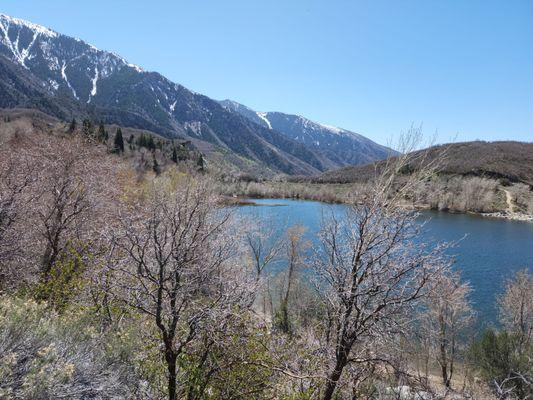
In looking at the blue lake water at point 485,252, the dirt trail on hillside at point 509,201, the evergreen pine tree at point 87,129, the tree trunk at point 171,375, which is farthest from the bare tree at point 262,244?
the dirt trail on hillside at point 509,201

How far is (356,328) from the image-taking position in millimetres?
6191

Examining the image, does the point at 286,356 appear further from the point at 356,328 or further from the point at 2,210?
the point at 2,210

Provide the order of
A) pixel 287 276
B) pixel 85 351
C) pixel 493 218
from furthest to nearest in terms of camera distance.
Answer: pixel 493 218, pixel 287 276, pixel 85 351

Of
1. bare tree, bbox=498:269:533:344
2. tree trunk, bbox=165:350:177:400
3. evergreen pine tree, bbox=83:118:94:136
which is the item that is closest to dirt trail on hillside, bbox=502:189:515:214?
bare tree, bbox=498:269:533:344

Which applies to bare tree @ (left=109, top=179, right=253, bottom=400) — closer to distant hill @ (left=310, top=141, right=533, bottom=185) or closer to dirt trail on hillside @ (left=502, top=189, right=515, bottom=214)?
distant hill @ (left=310, top=141, right=533, bottom=185)

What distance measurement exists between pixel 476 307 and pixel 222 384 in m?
31.3

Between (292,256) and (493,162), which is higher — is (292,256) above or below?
below

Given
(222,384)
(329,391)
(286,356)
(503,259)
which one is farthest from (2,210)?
(503,259)

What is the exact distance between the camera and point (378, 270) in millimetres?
6395

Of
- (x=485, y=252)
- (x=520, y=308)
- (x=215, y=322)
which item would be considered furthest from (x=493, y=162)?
(x=215, y=322)

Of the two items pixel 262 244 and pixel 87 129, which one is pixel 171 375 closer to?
pixel 262 244

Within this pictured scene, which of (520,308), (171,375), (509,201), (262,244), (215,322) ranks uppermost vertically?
(509,201)

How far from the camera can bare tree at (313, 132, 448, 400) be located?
6.12 meters

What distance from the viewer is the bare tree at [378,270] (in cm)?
612
